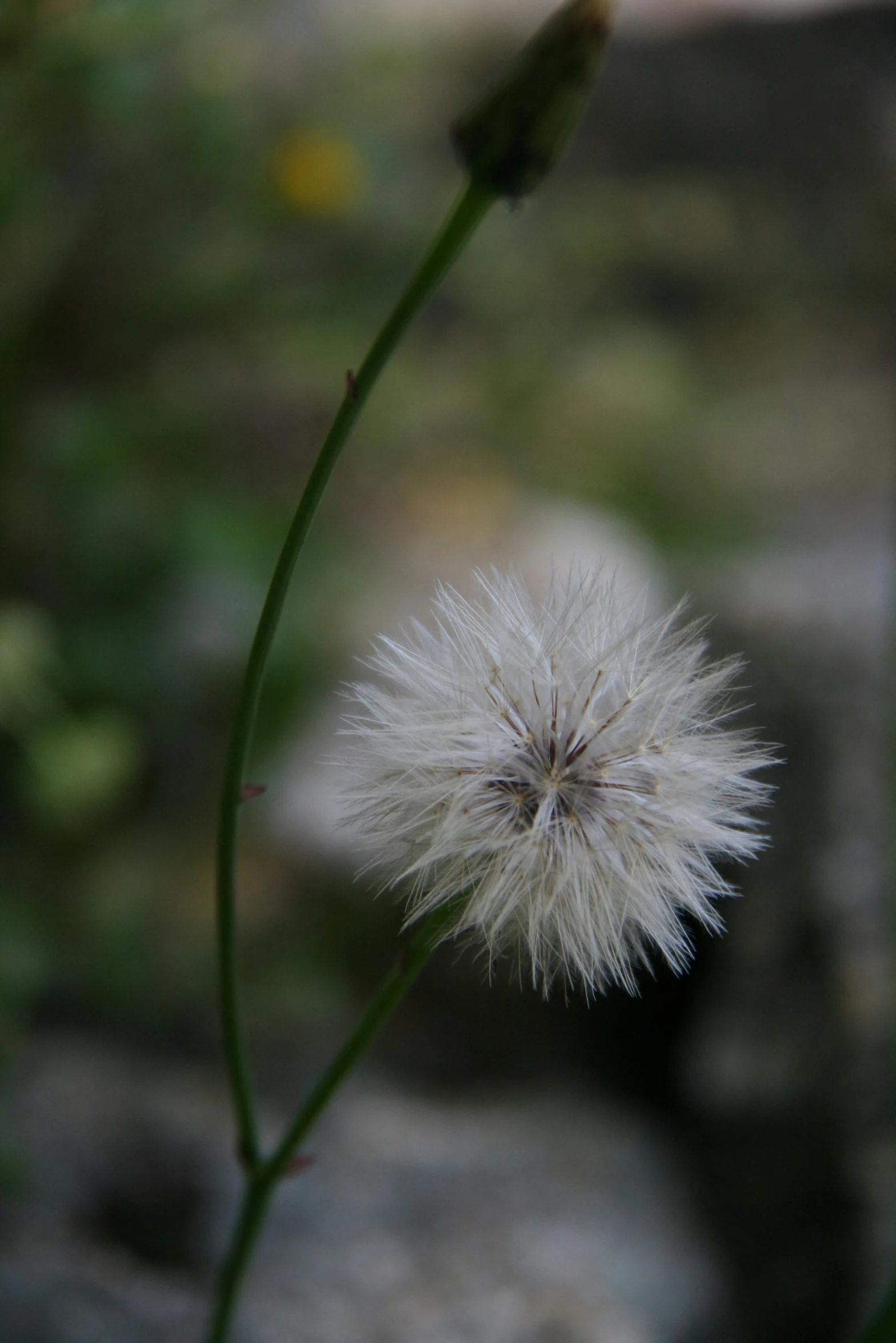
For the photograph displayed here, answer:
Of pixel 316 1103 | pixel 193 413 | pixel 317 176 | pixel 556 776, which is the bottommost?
pixel 316 1103

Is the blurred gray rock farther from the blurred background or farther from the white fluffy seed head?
the white fluffy seed head

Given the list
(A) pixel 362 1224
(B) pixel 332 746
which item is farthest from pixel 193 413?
(A) pixel 362 1224

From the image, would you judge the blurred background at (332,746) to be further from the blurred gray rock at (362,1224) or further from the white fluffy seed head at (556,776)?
the white fluffy seed head at (556,776)

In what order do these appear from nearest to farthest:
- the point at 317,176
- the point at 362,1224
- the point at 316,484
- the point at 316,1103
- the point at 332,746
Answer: the point at 316,484
the point at 316,1103
the point at 362,1224
the point at 317,176
the point at 332,746

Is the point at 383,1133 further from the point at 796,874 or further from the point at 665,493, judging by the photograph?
the point at 665,493

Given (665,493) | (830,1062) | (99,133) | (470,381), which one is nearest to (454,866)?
(830,1062)

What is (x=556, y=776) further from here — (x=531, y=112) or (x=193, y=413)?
(x=193, y=413)
